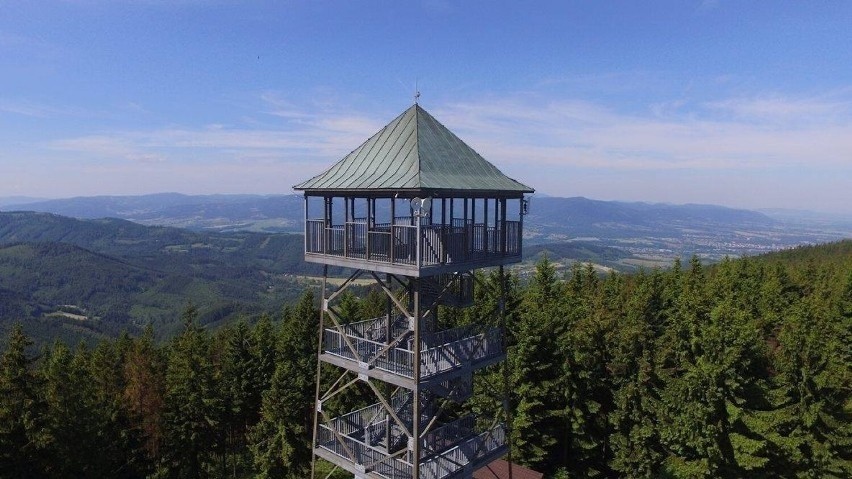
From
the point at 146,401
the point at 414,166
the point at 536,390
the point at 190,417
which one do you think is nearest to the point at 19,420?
the point at 146,401

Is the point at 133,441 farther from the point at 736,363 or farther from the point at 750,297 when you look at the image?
the point at 750,297

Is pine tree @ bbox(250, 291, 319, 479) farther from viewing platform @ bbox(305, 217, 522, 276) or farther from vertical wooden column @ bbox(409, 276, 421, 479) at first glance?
vertical wooden column @ bbox(409, 276, 421, 479)

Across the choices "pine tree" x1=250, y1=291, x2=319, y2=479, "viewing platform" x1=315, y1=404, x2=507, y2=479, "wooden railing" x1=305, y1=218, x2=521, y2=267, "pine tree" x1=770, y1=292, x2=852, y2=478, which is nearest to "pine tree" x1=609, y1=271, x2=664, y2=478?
"pine tree" x1=770, y1=292, x2=852, y2=478

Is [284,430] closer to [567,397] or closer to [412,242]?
[567,397]

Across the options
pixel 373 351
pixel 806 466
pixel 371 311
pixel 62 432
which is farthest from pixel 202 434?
pixel 806 466

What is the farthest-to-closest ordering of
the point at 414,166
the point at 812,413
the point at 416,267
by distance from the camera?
the point at 812,413, the point at 414,166, the point at 416,267
